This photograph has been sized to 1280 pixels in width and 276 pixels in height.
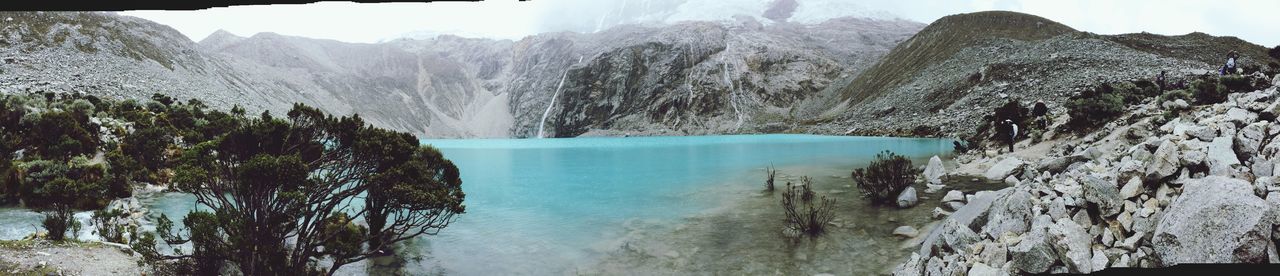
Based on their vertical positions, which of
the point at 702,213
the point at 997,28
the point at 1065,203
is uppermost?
the point at 997,28

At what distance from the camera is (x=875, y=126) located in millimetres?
79188

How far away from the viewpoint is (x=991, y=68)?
77438 millimetres

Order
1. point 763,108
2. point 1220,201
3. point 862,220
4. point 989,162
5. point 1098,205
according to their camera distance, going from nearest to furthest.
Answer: point 1220,201
point 1098,205
point 862,220
point 989,162
point 763,108

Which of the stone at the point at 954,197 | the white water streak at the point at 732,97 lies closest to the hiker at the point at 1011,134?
the stone at the point at 954,197

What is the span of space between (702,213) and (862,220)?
5094 millimetres

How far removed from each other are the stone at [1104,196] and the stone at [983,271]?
1531 mm

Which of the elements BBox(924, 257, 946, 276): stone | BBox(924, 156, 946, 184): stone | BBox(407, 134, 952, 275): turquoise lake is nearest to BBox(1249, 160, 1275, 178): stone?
BBox(924, 257, 946, 276): stone

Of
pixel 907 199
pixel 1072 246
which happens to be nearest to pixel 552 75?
pixel 907 199

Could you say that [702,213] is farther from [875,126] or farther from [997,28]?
[997,28]

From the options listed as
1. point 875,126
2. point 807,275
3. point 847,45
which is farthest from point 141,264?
point 847,45

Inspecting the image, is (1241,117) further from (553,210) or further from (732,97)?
(732,97)

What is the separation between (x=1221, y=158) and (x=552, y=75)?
171 metres

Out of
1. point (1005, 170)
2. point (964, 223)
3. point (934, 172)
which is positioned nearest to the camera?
point (964, 223)

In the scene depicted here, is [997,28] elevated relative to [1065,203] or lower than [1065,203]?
elevated
